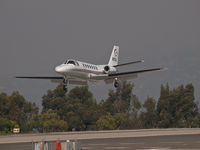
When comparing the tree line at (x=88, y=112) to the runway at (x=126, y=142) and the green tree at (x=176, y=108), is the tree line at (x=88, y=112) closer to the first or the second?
the green tree at (x=176, y=108)

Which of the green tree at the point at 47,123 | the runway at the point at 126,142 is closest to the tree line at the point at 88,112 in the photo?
the green tree at the point at 47,123

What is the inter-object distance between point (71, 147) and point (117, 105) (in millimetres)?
107102

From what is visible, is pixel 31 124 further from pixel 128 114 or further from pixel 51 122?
pixel 128 114

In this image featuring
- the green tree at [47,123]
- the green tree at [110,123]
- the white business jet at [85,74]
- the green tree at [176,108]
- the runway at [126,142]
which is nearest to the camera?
the runway at [126,142]

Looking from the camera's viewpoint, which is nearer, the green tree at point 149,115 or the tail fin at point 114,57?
the tail fin at point 114,57

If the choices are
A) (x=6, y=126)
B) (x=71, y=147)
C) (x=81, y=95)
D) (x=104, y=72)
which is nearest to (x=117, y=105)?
(x=81, y=95)

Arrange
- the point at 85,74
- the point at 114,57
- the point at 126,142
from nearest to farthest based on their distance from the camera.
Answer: the point at 126,142 < the point at 85,74 < the point at 114,57

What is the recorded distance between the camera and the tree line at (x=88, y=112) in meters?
96.2

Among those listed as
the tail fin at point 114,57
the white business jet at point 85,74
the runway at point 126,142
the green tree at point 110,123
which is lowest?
the runway at point 126,142

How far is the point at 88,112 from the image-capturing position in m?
Result: 108

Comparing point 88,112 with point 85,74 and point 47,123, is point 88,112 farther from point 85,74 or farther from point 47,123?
point 85,74

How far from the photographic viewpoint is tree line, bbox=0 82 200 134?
96.2 metres

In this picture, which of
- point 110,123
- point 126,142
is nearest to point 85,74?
point 126,142

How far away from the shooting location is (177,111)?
106m
